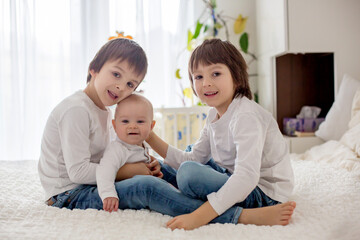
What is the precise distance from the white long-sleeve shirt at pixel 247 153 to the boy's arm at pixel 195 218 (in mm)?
18

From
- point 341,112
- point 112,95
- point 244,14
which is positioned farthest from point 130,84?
point 244,14

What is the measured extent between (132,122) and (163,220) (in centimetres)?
38

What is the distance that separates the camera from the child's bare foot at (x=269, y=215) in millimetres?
884

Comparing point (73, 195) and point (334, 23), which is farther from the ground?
point (334, 23)

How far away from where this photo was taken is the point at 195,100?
269cm

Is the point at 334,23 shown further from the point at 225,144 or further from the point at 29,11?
the point at 29,11

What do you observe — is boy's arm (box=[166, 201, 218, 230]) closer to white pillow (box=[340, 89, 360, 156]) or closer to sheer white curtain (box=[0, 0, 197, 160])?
white pillow (box=[340, 89, 360, 156])

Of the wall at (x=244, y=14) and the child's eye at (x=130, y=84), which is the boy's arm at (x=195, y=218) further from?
the wall at (x=244, y=14)

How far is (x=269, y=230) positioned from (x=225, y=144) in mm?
348

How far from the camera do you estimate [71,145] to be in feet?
3.43

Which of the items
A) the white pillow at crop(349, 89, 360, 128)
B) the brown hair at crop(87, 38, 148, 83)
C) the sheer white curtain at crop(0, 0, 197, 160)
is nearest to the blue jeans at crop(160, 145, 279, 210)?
the brown hair at crop(87, 38, 148, 83)

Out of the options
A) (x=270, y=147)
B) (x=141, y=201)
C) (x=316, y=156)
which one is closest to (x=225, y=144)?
(x=270, y=147)

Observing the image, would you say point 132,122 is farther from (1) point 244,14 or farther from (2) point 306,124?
(1) point 244,14

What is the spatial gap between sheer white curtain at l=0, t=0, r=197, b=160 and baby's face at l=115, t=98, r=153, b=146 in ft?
4.84
